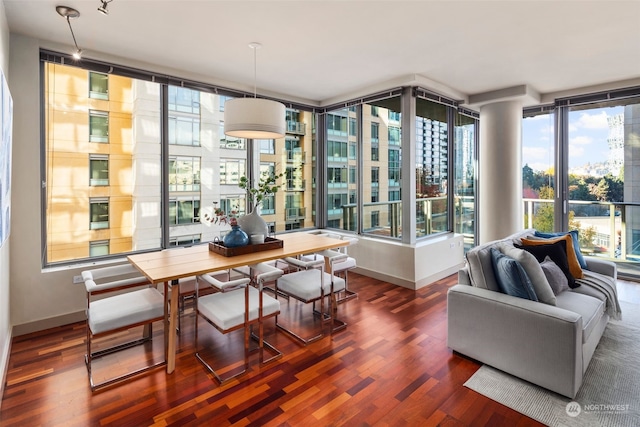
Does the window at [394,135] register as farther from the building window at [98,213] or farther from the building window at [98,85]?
the building window at [98,213]

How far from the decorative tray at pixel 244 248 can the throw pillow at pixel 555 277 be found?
2254 millimetres

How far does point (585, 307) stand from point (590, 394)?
609 millimetres

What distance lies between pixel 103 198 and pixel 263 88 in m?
2.38

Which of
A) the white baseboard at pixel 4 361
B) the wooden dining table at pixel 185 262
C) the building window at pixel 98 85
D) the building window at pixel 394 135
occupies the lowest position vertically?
the white baseboard at pixel 4 361

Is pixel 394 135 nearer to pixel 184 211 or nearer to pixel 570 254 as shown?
pixel 570 254

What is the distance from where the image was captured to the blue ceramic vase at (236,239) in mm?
2959

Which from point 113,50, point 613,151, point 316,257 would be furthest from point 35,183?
point 613,151

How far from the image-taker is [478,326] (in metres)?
2.41

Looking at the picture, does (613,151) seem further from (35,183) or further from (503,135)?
(35,183)

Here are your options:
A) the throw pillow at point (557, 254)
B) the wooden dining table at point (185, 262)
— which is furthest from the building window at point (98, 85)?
the throw pillow at point (557, 254)

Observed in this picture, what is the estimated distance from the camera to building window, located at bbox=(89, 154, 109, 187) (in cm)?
342

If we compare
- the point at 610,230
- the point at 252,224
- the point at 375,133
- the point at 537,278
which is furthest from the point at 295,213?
the point at 610,230

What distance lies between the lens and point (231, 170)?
4.44m

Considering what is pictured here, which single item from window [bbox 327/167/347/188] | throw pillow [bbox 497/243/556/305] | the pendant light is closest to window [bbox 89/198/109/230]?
the pendant light
